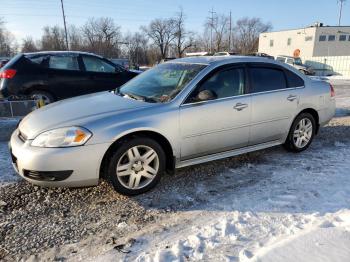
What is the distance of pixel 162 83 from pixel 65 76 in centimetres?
442

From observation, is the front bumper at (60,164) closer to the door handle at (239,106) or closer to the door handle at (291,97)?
the door handle at (239,106)

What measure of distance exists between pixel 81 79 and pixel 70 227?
18.6 ft

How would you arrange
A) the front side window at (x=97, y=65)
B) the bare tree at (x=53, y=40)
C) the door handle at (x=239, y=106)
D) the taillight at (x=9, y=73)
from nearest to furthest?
the door handle at (x=239, y=106)
the taillight at (x=9, y=73)
the front side window at (x=97, y=65)
the bare tree at (x=53, y=40)

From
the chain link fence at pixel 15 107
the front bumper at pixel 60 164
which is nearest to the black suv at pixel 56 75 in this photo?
the chain link fence at pixel 15 107

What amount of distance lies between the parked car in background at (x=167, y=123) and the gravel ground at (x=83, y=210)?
25cm

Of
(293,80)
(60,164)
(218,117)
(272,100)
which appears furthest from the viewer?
(293,80)

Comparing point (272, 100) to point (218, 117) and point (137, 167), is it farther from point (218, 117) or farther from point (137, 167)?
point (137, 167)

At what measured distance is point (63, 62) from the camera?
26.2ft

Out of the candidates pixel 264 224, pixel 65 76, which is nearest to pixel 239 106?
pixel 264 224

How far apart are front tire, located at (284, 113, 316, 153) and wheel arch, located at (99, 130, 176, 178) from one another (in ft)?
7.12

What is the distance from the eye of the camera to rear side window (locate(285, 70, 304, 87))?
16.0 ft

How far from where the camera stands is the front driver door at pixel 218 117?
12.7ft

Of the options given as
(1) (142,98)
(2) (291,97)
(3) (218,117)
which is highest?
(1) (142,98)

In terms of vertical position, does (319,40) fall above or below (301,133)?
above
